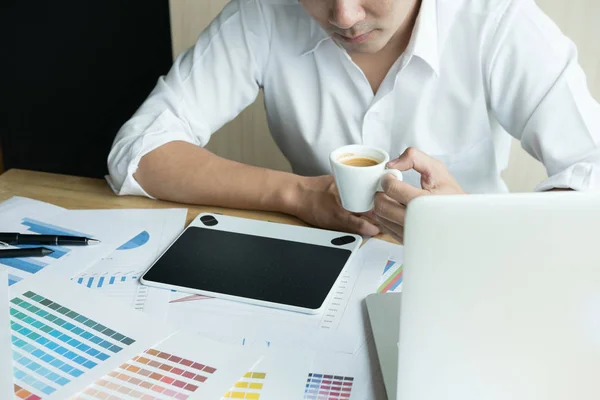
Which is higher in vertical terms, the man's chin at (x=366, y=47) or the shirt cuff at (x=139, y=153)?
the man's chin at (x=366, y=47)

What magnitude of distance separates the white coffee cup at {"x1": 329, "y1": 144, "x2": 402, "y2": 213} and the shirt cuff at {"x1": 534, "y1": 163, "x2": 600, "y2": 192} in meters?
0.32

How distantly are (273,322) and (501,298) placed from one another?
1.29ft

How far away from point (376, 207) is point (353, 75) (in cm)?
46

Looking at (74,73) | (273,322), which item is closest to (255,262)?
(273,322)

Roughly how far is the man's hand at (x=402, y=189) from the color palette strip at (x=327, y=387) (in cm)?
25

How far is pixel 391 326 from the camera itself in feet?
2.84

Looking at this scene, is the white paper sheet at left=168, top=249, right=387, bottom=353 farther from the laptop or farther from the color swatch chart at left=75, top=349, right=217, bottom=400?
the laptop

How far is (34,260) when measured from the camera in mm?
1043

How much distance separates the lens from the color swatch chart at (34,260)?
100 centimetres

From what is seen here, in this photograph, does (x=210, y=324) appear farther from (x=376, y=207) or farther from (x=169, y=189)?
(x=169, y=189)

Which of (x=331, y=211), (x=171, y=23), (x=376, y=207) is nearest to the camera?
(x=376, y=207)

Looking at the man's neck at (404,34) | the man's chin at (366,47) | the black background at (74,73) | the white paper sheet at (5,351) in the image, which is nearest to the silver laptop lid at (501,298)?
the white paper sheet at (5,351)

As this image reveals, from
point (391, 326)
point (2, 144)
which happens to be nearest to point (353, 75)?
point (391, 326)

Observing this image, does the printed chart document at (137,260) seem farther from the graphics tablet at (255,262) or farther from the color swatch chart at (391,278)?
the color swatch chart at (391,278)
